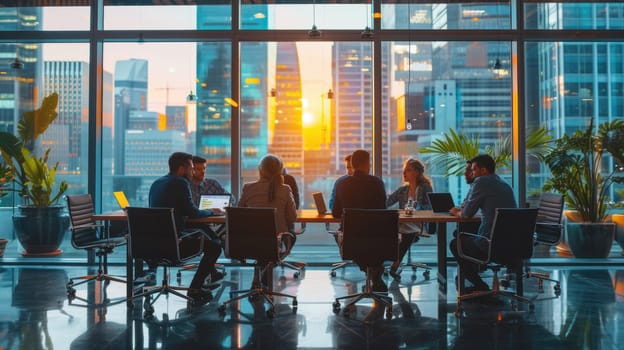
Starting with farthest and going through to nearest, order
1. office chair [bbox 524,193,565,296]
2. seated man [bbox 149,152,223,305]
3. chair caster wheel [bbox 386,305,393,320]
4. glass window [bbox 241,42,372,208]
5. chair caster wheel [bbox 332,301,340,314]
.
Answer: glass window [bbox 241,42,372,208]
office chair [bbox 524,193,565,296]
seated man [bbox 149,152,223,305]
chair caster wheel [bbox 332,301,340,314]
chair caster wheel [bbox 386,305,393,320]

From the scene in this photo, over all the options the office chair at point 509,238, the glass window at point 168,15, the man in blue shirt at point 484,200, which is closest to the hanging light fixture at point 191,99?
the glass window at point 168,15

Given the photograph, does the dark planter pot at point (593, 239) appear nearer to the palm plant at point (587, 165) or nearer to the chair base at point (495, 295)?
the palm plant at point (587, 165)

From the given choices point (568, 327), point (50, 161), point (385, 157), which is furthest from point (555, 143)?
point (50, 161)

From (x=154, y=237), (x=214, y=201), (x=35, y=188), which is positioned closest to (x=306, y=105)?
(x=214, y=201)

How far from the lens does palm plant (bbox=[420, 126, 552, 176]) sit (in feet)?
22.5

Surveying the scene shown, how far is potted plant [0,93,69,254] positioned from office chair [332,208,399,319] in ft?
14.8

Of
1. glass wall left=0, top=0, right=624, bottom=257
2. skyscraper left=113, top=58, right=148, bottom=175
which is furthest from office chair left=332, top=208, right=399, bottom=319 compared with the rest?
skyscraper left=113, top=58, right=148, bottom=175

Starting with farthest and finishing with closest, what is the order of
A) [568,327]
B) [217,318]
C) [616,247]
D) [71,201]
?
[616,247]
[71,201]
[217,318]
[568,327]

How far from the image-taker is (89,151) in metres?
6.90

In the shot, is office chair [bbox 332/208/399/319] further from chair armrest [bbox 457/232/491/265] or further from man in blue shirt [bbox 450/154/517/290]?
man in blue shirt [bbox 450/154/517/290]

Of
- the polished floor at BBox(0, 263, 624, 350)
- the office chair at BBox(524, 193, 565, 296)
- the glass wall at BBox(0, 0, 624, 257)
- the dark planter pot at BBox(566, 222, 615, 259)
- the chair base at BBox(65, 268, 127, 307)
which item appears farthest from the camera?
the glass wall at BBox(0, 0, 624, 257)

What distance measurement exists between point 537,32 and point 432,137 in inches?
75.4

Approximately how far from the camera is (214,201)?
5.36 m

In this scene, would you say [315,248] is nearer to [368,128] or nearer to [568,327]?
[368,128]
